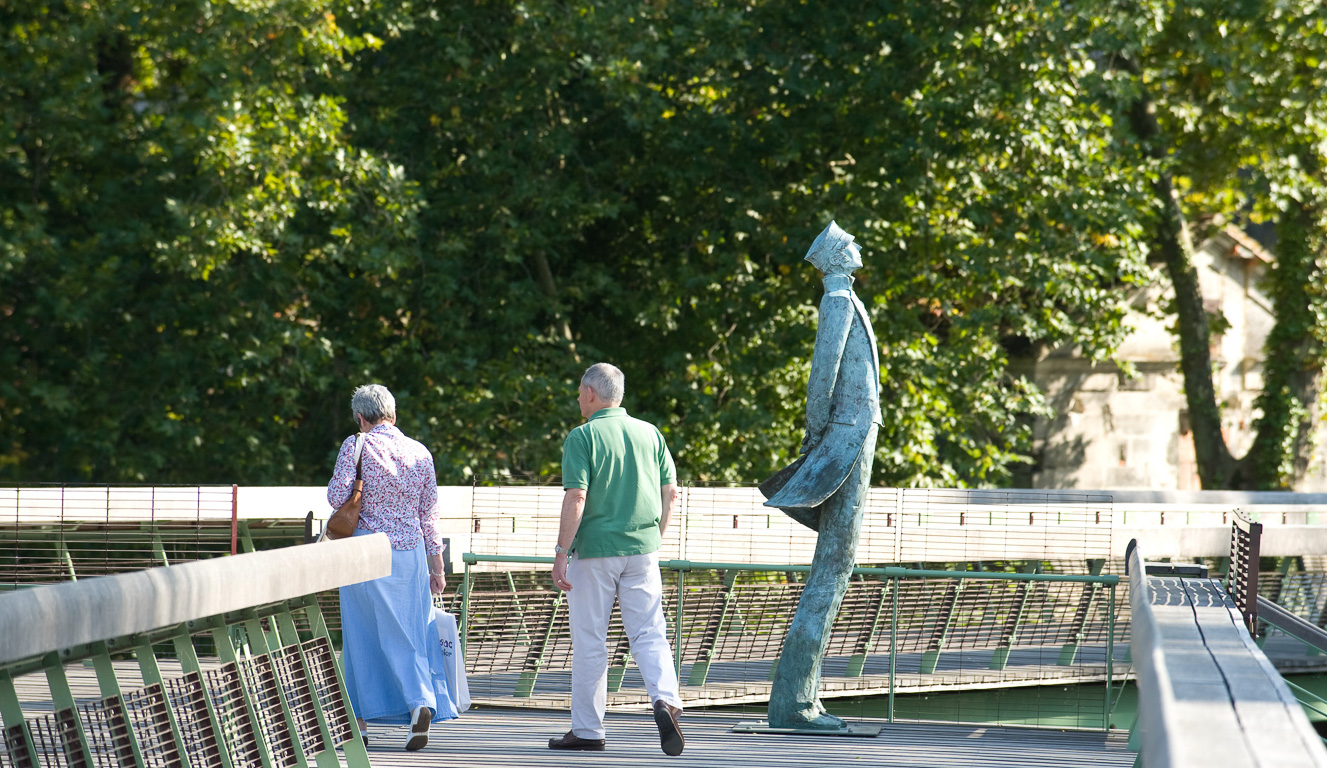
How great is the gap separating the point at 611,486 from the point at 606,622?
61 centimetres

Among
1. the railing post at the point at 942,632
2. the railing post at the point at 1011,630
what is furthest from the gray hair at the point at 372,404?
the railing post at the point at 1011,630

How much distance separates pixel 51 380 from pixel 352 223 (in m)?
4.67

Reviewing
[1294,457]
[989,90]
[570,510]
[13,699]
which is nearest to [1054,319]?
[989,90]

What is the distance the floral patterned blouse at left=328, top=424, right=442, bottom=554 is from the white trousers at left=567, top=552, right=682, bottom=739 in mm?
785

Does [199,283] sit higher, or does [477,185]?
[477,185]

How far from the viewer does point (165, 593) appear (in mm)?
3746

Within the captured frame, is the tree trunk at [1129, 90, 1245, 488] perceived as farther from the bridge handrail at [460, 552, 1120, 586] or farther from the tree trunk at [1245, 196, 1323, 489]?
the bridge handrail at [460, 552, 1120, 586]

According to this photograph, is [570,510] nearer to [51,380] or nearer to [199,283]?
[199,283]

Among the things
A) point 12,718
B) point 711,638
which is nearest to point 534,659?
point 711,638

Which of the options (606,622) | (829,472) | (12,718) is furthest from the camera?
(829,472)

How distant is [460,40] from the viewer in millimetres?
17141

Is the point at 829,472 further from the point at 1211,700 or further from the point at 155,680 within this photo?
the point at 1211,700

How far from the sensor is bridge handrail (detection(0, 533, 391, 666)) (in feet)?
10.4

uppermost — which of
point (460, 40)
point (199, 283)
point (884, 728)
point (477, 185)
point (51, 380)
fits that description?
point (460, 40)
